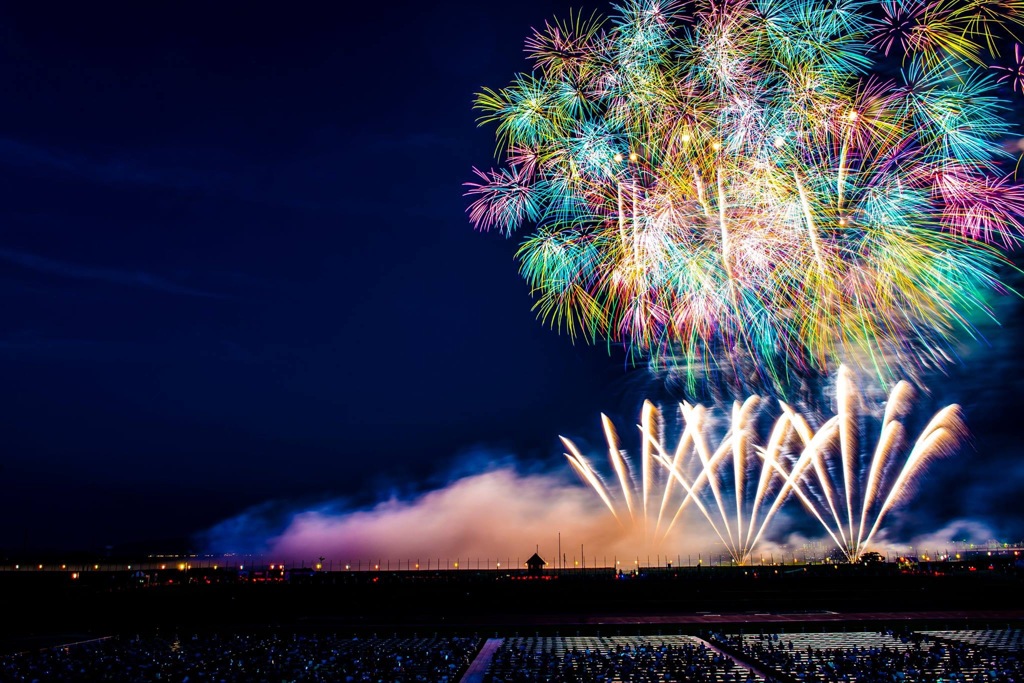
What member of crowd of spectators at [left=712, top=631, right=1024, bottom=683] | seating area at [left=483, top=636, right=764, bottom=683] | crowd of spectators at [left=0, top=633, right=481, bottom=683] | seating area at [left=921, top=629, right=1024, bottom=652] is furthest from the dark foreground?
seating area at [left=483, top=636, right=764, bottom=683]

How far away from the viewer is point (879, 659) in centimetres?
3136

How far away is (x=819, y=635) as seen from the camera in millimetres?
42156

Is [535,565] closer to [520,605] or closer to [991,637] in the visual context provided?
[520,605]

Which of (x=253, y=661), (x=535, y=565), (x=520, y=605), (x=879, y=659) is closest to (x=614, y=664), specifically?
(x=879, y=659)

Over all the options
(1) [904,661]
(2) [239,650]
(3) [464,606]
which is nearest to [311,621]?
(3) [464,606]

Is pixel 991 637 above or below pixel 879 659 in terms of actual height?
below

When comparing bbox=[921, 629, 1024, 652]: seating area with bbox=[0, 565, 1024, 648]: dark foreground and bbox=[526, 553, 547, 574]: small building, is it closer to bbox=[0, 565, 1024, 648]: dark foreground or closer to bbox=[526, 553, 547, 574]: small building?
bbox=[0, 565, 1024, 648]: dark foreground

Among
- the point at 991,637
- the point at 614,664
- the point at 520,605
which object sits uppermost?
the point at 520,605

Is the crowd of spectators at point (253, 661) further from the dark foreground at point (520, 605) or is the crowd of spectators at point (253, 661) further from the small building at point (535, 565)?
the small building at point (535, 565)

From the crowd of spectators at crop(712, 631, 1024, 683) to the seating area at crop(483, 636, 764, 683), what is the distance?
1.83 m

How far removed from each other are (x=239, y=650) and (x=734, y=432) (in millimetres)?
29235

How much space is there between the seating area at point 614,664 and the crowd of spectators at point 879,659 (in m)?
1.83

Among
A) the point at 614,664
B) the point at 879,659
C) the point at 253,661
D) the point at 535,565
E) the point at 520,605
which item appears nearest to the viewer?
the point at 879,659

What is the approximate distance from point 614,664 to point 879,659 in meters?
10.8
